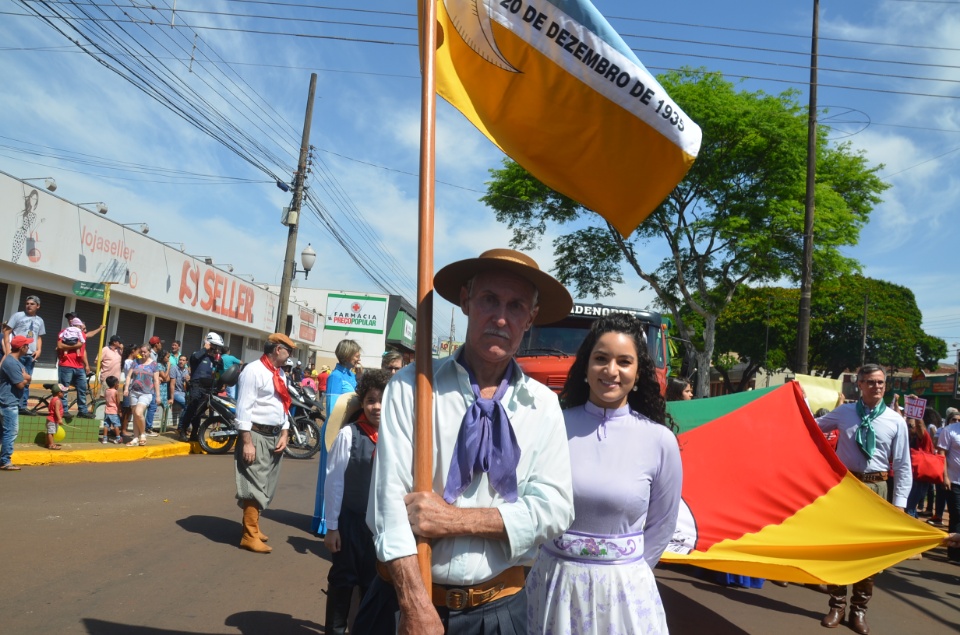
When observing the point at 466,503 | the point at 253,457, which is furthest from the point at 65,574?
the point at 466,503

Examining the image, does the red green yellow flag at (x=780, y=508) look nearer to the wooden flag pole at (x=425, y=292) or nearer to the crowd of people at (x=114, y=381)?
the wooden flag pole at (x=425, y=292)

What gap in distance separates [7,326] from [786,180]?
17166 millimetres

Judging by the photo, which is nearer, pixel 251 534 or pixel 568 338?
pixel 251 534

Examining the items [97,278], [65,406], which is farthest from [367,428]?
[97,278]

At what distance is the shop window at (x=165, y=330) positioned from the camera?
2295cm

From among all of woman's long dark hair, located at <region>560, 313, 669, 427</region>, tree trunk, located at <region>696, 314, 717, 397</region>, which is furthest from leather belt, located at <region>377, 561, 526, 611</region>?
tree trunk, located at <region>696, 314, 717, 397</region>

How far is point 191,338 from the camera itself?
25812 millimetres

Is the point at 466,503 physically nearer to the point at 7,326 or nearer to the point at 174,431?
the point at 7,326

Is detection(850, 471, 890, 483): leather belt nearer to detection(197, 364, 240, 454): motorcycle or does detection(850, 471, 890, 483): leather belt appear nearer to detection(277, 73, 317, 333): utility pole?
detection(197, 364, 240, 454): motorcycle

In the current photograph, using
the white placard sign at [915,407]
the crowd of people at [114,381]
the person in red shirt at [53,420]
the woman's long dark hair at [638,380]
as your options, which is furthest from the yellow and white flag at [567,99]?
the person in red shirt at [53,420]

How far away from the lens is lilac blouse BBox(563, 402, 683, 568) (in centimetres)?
272

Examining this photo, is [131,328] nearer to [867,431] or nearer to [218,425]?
[218,425]

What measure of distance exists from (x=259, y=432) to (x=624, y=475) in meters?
4.47

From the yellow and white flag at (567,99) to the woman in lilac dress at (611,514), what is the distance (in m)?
1.01
